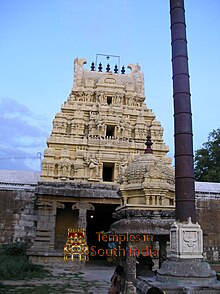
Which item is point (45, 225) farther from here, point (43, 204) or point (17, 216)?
point (17, 216)

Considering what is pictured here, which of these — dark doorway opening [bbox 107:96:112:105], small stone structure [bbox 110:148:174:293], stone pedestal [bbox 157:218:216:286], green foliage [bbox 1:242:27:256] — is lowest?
green foliage [bbox 1:242:27:256]

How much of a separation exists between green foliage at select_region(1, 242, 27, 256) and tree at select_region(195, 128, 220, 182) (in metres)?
19.6

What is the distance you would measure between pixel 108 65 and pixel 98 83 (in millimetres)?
3892

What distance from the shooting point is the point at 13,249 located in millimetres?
17266

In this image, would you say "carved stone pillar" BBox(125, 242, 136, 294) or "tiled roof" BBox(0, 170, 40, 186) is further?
"tiled roof" BBox(0, 170, 40, 186)

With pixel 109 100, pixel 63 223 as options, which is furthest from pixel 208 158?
pixel 63 223

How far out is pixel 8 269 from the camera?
1205 centimetres

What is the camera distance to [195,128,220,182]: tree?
31367 mm

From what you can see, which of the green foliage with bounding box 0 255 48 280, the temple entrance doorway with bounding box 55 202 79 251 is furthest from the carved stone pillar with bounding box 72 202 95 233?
the green foliage with bounding box 0 255 48 280

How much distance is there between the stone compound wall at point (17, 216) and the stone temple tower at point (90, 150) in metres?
1.56

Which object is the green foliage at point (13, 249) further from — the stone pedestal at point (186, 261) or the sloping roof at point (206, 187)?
the stone pedestal at point (186, 261)

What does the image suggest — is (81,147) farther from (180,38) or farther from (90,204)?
(180,38)

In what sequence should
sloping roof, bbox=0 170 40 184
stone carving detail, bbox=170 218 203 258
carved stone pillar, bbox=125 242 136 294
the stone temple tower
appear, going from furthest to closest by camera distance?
sloping roof, bbox=0 170 40 184
the stone temple tower
carved stone pillar, bbox=125 242 136 294
stone carving detail, bbox=170 218 203 258

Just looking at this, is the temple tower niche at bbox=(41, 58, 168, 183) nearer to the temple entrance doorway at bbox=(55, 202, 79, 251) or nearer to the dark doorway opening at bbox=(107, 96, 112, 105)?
the dark doorway opening at bbox=(107, 96, 112, 105)
